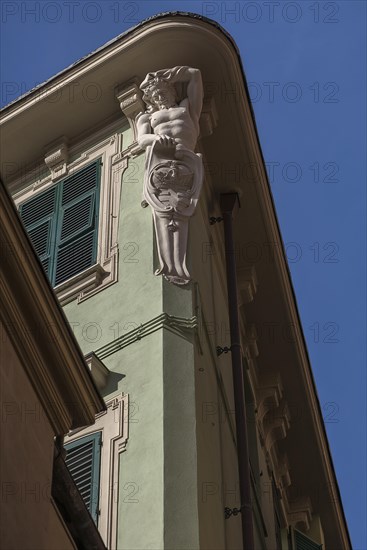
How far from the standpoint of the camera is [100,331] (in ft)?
50.9

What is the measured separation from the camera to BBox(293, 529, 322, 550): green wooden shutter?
20.9m

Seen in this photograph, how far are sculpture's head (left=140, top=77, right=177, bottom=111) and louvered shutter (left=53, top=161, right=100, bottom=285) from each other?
125cm

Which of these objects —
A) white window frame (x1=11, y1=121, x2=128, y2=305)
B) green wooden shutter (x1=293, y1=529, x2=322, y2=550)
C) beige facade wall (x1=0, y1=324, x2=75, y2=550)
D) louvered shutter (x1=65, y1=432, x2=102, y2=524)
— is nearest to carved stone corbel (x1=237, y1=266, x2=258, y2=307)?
white window frame (x1=11, y1=121, x2=128, y2=305)

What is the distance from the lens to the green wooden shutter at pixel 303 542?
68.6ft

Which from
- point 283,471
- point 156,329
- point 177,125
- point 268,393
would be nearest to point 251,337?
point 268,393

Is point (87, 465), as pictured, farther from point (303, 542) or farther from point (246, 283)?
point (303, 542)

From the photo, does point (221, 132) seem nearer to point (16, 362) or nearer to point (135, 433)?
point (135, 433)

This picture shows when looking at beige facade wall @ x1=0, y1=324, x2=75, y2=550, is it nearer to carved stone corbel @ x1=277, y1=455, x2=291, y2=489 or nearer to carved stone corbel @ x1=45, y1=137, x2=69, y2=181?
carved stone corbel @ x1=45, y1=137, x2=69, y2=181

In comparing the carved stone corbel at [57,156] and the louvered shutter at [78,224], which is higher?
the carved stone corbel at [57,156]

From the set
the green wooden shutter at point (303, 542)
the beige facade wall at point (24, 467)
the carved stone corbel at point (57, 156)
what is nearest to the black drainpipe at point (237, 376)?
the carved stone corbel at point (57, 156)

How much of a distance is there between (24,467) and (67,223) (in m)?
8.66

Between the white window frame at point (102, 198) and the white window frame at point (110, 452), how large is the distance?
2.06 metres

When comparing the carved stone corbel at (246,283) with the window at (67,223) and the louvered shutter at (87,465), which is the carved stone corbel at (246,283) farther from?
the louvered shutter at (87,465)

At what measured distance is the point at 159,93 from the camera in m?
17.2
